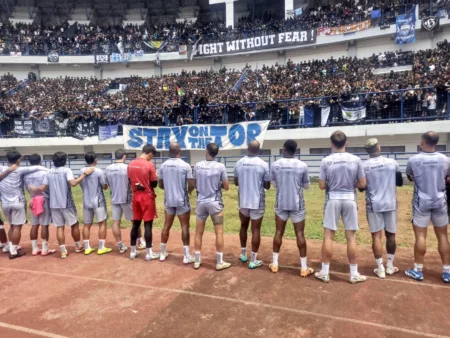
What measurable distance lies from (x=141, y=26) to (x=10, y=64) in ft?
40.3

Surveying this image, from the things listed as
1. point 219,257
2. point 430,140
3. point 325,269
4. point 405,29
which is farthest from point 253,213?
point 405,29

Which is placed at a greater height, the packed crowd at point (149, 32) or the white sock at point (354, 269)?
the packed crowd at point (149, 32)

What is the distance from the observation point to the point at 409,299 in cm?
427

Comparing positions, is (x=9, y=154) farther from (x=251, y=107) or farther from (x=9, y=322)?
(x=251, y=107)

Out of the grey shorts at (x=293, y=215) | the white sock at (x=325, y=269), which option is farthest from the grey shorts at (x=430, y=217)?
the grey shorts at (x=293, y=215)

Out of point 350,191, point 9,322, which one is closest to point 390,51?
point 350,191

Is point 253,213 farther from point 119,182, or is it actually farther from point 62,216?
point 62,216

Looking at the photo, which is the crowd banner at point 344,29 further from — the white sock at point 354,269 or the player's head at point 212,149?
the white sock at point 354,269

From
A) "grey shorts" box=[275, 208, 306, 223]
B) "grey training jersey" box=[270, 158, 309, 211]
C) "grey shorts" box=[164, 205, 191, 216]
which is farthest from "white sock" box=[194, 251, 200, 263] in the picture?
"grey training jersey" box=[270, 158, 309, 211]

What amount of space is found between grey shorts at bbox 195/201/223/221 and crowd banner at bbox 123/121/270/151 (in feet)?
30.3

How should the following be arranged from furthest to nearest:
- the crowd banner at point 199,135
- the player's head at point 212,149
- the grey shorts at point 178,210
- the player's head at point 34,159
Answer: the crowd banner at point 199,135, the player's head at point 34,159, the grey shorts at point 178,210, the player's head at point 212,149

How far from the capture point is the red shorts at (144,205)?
568 cm

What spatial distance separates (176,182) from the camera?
→ 5.57m

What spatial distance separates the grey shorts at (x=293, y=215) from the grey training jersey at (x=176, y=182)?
1.59 metres
